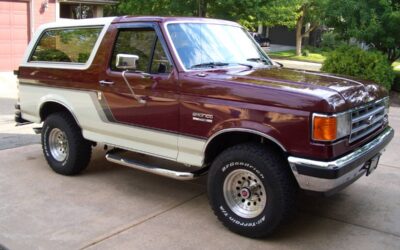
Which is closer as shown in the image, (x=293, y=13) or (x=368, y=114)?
(x=368, y=114)

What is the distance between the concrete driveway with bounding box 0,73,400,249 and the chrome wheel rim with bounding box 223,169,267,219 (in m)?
0.26

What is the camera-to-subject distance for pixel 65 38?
624 cm

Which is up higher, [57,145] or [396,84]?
[396,84]

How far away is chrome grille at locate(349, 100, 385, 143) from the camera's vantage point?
4.32m

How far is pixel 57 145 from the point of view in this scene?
251 inches

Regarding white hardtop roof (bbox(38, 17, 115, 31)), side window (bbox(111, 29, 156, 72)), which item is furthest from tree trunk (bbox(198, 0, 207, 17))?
side window (bbox(111, 29, 156, 72))

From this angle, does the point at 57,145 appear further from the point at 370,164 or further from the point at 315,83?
the point at 370,164

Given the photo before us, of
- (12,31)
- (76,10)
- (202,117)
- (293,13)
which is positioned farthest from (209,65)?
(293,13)

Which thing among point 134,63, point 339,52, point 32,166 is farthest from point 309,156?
point 339,52

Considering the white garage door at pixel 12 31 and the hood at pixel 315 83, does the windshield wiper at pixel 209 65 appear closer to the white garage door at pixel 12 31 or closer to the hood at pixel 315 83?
the hood at pixel 315 83

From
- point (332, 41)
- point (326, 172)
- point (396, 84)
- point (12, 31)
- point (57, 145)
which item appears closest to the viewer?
point (326, 172)

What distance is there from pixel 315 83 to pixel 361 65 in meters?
9.35

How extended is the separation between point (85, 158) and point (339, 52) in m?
9.63

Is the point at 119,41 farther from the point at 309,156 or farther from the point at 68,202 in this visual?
the point at 309,156
